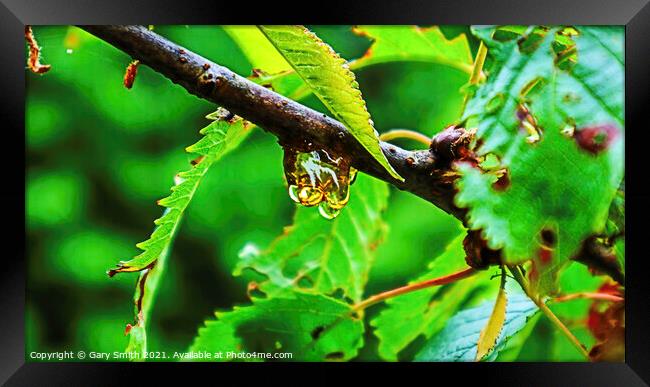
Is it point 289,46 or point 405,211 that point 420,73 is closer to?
point 405,211

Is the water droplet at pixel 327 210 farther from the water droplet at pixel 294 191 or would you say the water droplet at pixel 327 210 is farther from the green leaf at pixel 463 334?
the green leaf at pixel 463 334

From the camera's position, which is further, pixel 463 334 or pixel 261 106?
pixel 463 334

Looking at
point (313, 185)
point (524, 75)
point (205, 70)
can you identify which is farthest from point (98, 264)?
point (524, 75)

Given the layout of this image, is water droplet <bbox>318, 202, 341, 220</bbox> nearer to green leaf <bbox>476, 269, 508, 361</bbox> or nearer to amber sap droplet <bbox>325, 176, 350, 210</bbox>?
amber sap droplet <bbox>325, 176, 350, 210</bbox>
